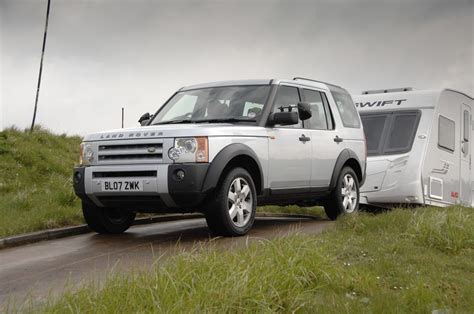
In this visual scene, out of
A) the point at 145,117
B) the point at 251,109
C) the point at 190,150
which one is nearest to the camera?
the point at 190,150

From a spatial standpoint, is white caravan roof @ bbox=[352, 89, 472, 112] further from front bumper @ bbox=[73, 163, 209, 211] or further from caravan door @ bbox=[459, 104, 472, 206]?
front bumper @ bbox=[73, 163, 209, 211]

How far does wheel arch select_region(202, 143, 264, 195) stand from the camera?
24.9 feet

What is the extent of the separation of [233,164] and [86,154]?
1.97m

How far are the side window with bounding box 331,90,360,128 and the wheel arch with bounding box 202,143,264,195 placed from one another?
2.85 m

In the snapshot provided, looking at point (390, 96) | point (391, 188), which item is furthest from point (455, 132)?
point (391, 188)

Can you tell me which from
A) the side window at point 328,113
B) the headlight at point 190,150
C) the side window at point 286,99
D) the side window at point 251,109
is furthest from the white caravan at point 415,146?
the headlight at point 190,150

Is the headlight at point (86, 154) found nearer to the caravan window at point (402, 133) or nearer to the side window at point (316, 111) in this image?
the side window at point (316, 111)

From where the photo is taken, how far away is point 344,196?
10.6m

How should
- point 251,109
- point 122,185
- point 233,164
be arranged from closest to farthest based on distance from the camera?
point 122,185 < point 233,164 < point 251,109

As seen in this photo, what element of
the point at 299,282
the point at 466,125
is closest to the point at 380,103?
the point at 466,125

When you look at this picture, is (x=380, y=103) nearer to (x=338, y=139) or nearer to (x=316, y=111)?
(x=338, y=139)

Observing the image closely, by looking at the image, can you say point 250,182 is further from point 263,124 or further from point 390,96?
point 390,96

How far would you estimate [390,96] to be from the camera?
13.8 metres

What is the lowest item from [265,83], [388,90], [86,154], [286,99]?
[86,154]
